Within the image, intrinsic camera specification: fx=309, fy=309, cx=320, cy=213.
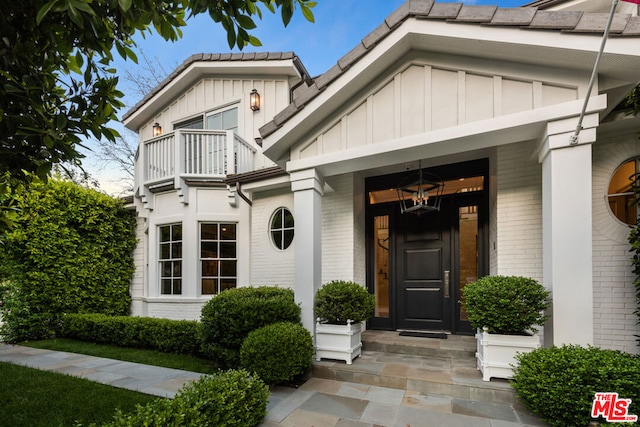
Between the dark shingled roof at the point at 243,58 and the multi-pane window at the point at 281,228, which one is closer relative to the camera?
the multi-pane window at the point at 281,228

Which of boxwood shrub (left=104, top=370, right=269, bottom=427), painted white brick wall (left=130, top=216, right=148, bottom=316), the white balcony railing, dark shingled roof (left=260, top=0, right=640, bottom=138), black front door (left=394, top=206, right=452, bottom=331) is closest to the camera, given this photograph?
boxwood shrub (left=104, top=370, right=269, bottom=427)

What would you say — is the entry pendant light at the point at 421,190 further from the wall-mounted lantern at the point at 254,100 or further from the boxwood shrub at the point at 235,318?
the wall-mounted lantern at the point at 254,100

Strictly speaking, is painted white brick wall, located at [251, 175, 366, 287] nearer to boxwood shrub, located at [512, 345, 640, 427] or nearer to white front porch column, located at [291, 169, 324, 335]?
white front porch column, located at [291, 169, 324, 335]

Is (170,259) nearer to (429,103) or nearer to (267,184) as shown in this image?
(267,184)

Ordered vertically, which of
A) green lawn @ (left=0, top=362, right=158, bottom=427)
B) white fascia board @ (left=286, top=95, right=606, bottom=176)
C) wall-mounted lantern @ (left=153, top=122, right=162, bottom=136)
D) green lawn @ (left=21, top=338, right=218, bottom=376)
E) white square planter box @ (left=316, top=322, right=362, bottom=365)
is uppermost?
wall-mounted lantern @ (left=153, top=122, right=162, bottom=136)

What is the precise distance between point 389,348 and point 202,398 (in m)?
3.00

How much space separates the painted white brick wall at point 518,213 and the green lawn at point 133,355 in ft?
15.4

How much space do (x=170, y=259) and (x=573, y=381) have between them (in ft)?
24.4

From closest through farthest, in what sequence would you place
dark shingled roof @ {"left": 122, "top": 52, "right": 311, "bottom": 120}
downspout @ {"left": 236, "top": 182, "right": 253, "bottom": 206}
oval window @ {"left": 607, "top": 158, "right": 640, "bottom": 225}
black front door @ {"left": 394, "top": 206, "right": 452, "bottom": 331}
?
1. oval window @ {"left": 607, "top": 158, "right": 640, "bottom": 225}
2. black front door @ {"left": 394, "top": 206, "right": 452, "bottom": 331}
3. downspout @ {"left": 236, "top": 182, "right": 253, "bottom": 206}
4. dark shingled roof @ {"left": 122, "top": 52, "right": 311, "bottom": 120}

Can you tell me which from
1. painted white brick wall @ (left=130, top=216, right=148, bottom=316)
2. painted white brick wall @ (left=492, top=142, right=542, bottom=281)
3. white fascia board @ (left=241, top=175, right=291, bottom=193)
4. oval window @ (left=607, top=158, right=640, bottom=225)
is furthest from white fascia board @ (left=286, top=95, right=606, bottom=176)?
painted white brick wall @ (left=130, top=216, right=148, bottom=316)

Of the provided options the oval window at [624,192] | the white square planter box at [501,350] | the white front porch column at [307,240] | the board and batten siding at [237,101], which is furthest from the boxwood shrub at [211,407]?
the board and batten siding at [237,101]

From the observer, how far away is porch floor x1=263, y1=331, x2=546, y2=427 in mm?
3031

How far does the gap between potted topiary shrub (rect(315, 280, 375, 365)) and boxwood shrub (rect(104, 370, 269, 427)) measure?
1384mm

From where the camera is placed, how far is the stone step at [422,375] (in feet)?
11.0
